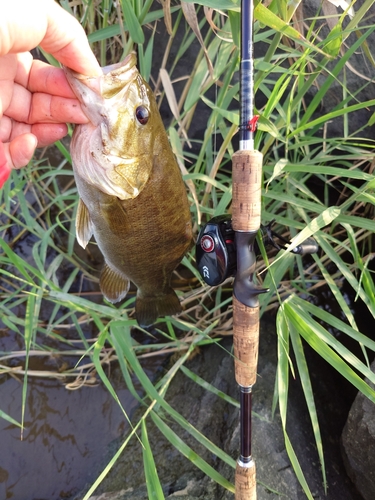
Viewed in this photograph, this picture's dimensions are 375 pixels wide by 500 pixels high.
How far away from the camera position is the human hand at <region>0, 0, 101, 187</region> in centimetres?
112

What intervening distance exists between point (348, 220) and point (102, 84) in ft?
3.52

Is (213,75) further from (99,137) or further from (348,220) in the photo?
(348,220)

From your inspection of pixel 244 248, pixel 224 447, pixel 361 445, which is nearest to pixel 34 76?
pixel 244 248

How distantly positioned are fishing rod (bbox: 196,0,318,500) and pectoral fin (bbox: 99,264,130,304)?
1.63 ft

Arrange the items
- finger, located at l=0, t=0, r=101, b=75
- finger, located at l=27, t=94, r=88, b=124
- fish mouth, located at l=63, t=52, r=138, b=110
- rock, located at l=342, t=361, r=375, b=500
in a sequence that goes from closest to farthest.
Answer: finger, located at l=0, t=0, r=101, b=75 → fish mouth, located at l=63, t=52, r=138, b=110 → finger, located at l=27, t=94, r=88, b=124 → rock, located at l=342, t=361, r=375, b=500

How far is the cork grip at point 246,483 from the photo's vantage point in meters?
1.41

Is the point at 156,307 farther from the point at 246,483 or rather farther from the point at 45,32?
the point at 45,32

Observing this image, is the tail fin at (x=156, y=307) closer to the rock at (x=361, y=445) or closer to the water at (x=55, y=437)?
the water at (x=55, y=437)

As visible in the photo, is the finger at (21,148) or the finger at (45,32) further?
the finger at (21,148)

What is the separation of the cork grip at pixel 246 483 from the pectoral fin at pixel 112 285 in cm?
84

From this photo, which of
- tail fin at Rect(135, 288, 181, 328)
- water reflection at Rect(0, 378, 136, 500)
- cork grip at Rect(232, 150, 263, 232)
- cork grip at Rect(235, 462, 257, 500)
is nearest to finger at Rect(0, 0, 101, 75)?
cork grip at Rect(232, 150, 263, 232)

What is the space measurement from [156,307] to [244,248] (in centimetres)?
62

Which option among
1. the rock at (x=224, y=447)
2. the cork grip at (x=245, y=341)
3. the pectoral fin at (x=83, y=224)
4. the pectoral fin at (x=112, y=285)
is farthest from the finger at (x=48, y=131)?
the rock at (x=224, y=447)

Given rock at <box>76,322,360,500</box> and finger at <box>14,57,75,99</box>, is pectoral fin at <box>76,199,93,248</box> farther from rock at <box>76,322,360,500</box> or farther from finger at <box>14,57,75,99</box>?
rock at <box>76,322,360,500</box>
